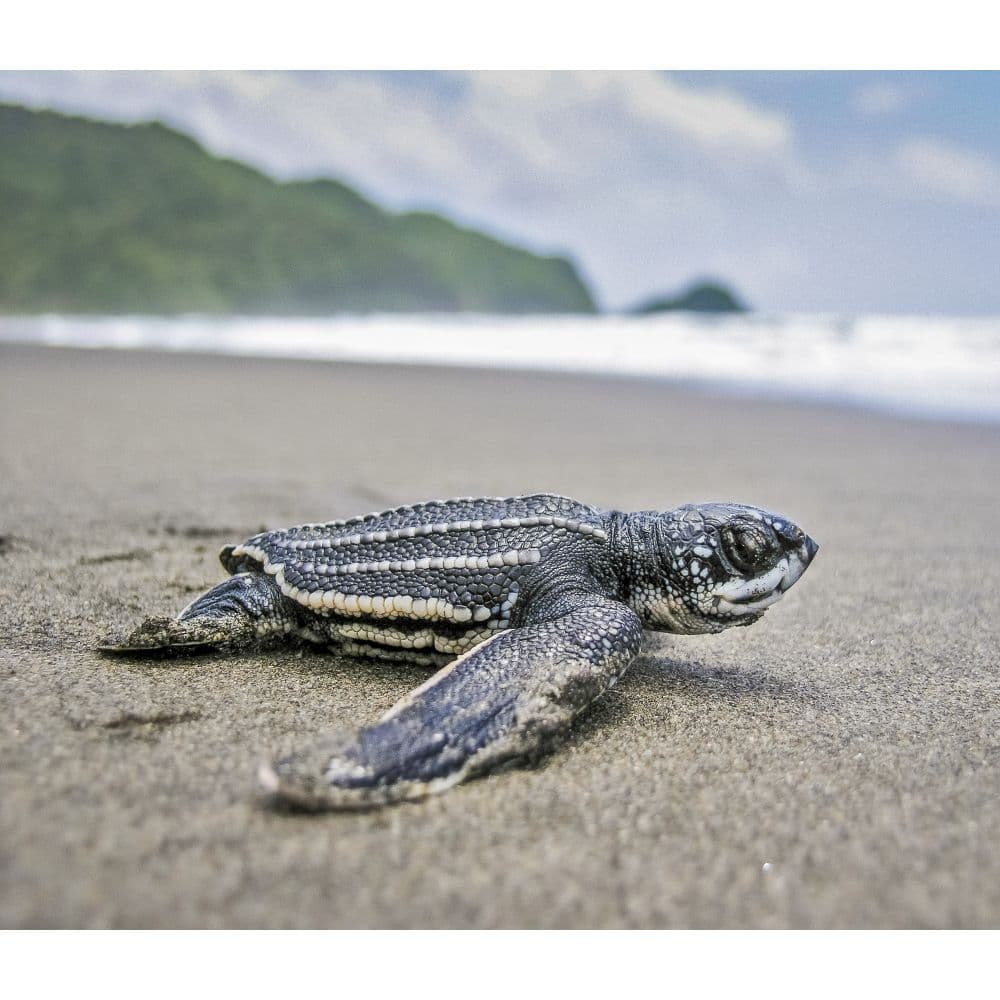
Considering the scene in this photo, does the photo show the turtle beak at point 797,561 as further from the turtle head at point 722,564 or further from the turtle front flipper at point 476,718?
the turtle front flipper at point 476,718

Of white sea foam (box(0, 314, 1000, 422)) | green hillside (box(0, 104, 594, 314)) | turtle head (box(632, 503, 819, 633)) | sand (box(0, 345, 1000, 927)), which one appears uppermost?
green hillside (box(0, 104, 594, 314))

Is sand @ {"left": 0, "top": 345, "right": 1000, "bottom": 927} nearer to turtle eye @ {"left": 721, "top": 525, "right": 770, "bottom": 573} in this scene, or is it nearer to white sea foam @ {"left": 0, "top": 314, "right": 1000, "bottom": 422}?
turtle eye @ {"left": 721, "top": 525, "right": 770, "bottom": 573}

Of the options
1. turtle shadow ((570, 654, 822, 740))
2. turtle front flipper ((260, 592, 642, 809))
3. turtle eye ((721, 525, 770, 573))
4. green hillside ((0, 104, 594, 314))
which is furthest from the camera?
green hillside ((0, 104, 594, 314))

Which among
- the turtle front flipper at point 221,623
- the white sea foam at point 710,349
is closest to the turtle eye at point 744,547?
the turtle front flipper at point 221,623

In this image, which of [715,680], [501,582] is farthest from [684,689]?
[501,582]

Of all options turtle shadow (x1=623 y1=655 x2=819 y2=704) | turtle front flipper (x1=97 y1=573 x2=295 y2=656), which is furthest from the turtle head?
turtle front flipper (x1=97 y1=573 x2=295 y2=656)
